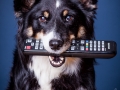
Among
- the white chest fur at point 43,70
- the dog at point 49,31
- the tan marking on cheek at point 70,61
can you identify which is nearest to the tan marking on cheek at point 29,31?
the dog at point 49,31

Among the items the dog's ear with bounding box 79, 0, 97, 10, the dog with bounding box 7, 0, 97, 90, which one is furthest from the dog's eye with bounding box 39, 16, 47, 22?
the dog's ear with bounding box 79, 0, 97, 10

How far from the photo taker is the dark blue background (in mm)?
1345

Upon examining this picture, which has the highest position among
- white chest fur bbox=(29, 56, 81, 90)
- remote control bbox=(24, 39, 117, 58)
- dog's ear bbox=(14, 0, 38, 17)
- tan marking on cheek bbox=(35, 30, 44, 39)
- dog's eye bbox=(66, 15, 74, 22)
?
dog's ear bbox=(14, 0, 38, 17)

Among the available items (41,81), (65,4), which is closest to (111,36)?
(65,4)

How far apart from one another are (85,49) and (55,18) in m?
0.27

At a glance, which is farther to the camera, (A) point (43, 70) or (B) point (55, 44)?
(A) point (43, 70)

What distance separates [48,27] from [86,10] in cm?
24

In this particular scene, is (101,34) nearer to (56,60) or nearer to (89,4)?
(89,4)

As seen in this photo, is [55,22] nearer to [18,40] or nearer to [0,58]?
[18,40]

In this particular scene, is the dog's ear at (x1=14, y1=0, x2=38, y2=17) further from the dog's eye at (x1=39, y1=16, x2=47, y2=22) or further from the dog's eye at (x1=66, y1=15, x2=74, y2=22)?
the dog's eye at (x1=66, y1=15, x2=74, y2=22)

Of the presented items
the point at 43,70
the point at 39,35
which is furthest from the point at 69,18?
the point at 43,70

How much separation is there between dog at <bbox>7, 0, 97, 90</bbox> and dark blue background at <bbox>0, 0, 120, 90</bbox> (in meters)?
0.12

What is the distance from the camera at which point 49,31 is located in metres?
1.17

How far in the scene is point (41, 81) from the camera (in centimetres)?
122
